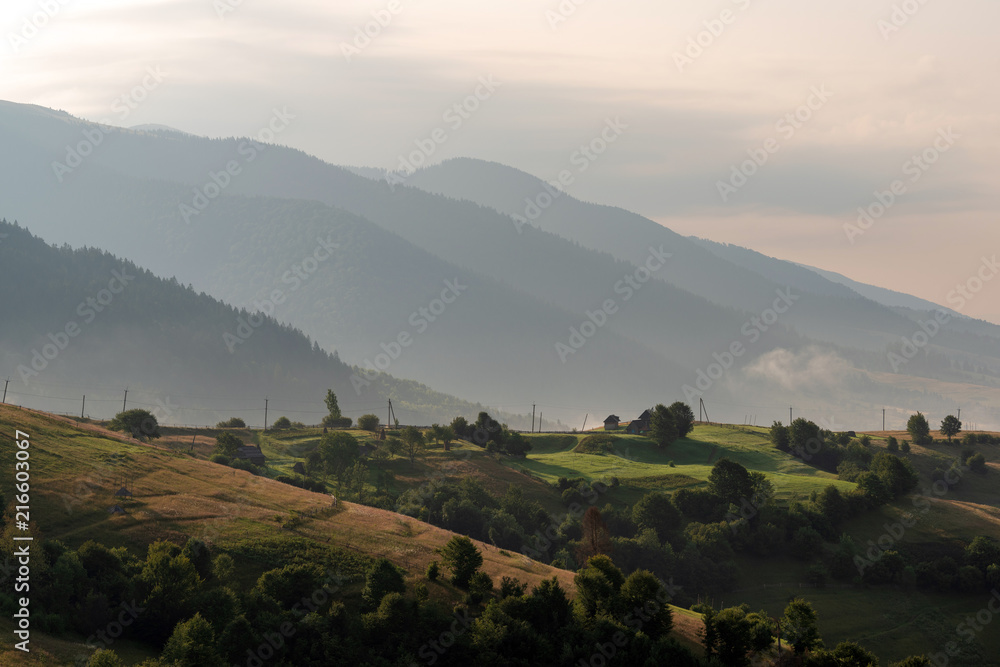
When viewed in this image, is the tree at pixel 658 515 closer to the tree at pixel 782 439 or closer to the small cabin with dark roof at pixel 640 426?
the tree at pixel 782 439

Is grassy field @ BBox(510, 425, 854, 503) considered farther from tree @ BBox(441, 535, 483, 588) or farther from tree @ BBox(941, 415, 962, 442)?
tree @ BBox(441, 535, 483, 588)

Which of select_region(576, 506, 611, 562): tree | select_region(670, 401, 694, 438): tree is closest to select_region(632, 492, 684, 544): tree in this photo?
select_region(576, 506, 611, 562): tree

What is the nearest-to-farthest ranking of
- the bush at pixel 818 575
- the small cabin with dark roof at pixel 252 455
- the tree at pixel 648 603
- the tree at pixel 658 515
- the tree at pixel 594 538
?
the tree at pixel 648 603
the tree at pixel 594 538
the bush at pixel 818 575
the tree at pixel 658 515
the small cabin with dark roof at pixel 252 455

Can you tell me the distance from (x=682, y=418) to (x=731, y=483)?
139 feet

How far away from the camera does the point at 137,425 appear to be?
4980 inches

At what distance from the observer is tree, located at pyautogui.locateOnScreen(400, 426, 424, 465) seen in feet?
471

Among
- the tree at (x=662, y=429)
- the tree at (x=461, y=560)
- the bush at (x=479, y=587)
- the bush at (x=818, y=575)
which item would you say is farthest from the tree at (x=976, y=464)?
the bush at (x=479, y=587)

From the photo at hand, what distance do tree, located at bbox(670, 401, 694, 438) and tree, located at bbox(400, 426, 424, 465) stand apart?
188 feet

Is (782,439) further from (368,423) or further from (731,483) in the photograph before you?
(368,423)

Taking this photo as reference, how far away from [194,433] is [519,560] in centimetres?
8627

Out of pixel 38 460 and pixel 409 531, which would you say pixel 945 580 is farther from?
pixel 38 460

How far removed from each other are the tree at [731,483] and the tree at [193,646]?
9302 centimetres

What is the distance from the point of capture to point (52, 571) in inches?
2443

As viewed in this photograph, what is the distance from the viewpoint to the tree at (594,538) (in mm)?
96562
